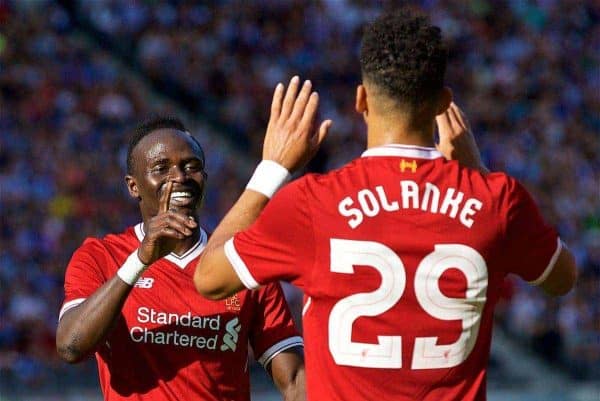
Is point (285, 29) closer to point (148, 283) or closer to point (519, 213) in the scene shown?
point (148, 283)

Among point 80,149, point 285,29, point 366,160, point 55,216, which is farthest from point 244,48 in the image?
point 366,160

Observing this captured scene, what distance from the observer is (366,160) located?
335 cm

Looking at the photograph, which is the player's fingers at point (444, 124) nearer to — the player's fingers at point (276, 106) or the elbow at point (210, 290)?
the player's fingers at point (276, 106)

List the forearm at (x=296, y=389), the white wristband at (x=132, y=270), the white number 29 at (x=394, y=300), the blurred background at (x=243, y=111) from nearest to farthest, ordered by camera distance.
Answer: the white number 29 at (x=394, y=300)
the white wristband at (x=132, y=270)
the forearm at (x=296, y=389)
the blurred background at (x=243, y=111)

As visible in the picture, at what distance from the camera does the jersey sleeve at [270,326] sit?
4836 millimetres

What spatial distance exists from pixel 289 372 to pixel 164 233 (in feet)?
3.62

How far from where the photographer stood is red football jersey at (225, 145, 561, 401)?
325 cm

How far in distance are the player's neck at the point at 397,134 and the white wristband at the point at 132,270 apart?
1124mm

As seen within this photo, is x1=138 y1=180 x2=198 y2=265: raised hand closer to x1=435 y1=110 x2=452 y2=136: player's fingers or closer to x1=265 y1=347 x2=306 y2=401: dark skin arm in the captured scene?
x1=435 y1=110 x2=452 y2=136: player's fingers

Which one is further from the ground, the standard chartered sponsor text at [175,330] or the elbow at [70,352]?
the elbow at [70,352]

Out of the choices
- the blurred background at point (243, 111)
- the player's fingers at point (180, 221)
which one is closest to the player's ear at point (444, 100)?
the player's fingers at point (180, 221)

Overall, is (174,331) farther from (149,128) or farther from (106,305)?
(149,128)

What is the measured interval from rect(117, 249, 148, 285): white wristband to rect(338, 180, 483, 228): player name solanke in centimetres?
111

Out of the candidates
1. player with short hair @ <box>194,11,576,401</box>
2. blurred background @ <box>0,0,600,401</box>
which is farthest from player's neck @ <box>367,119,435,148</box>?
blurred background @ <box>0,0,600,401</box>
